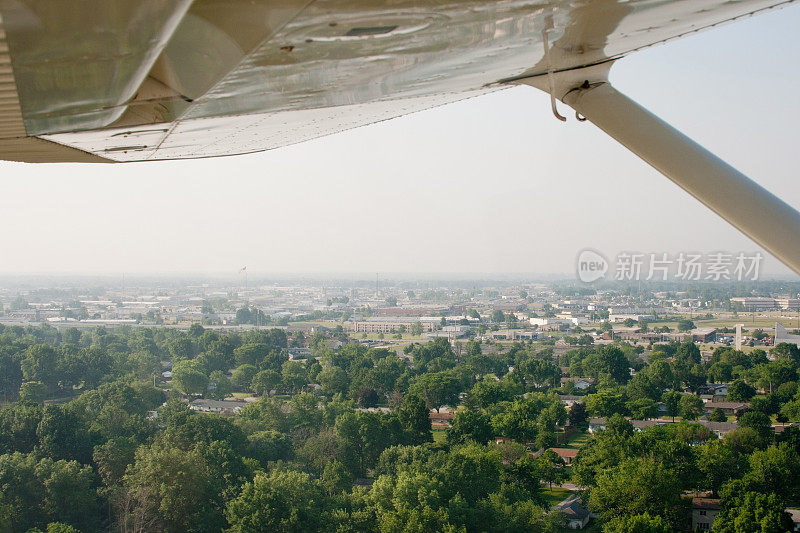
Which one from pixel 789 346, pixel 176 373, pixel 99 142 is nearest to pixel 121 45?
pixel 99 142

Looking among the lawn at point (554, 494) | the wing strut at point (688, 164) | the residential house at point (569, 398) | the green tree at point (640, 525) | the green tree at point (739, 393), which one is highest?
the wing strut at point (688, 164)

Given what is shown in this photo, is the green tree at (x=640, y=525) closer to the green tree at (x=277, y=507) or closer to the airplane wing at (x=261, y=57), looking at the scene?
the green tree at (x=277, y=507)

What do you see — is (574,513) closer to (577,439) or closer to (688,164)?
(577,439)

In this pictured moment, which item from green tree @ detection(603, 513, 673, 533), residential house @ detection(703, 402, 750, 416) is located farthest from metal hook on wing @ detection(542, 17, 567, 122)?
residential house @ detection(703, 402, 750, 416)

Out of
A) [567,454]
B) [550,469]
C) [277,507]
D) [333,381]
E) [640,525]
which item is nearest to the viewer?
[640,525]

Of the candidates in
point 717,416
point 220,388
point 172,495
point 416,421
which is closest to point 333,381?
point 220,388

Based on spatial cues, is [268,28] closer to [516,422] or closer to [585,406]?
[516,422]

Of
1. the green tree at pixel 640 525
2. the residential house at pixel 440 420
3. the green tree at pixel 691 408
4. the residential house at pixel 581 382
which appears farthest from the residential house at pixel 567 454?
the residential house at pixel 581 382
